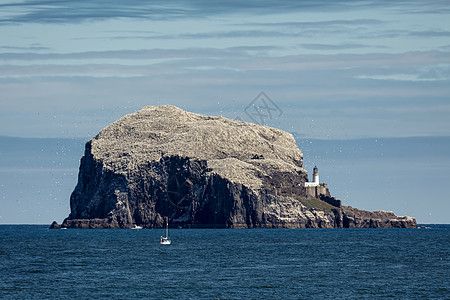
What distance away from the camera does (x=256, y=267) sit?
9531 cm

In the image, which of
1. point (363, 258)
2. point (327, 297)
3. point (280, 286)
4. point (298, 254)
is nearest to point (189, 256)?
point (298, 254)

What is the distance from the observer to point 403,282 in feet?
262

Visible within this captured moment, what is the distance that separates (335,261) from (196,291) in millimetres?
35365

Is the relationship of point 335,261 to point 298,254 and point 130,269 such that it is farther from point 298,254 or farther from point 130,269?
point 130,269

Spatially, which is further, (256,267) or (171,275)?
(256,267)

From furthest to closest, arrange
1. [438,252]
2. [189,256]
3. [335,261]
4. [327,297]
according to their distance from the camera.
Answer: [438,252]
[189,256]
[335,261]
[327,297]

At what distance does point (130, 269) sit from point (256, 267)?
14.9m

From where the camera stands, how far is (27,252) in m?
125

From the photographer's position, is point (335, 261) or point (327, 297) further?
point (335, 261)

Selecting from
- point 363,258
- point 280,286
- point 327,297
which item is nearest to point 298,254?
point 363,258

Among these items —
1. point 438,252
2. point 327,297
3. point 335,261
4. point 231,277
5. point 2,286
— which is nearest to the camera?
point 327,297

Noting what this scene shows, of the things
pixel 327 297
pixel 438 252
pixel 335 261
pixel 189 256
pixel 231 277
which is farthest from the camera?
pixel 438 252

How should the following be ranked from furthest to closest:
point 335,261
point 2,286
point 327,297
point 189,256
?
point 189,256, point 335,261, point 2,286, point 327,297

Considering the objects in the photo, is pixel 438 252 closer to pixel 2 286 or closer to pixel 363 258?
pixel 363 258
